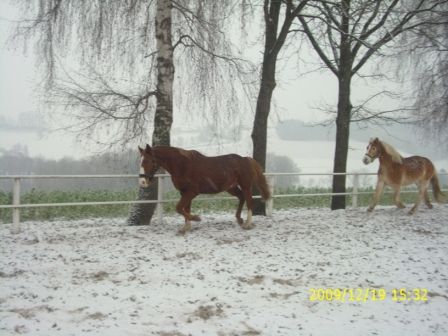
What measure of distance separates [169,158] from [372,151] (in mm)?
4827

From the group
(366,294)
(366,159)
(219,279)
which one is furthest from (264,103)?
(366,294)

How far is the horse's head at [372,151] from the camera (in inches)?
396

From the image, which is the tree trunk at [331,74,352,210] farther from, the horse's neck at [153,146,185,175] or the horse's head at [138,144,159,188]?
the horse's head at [138,144,159,188]

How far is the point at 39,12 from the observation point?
873cm

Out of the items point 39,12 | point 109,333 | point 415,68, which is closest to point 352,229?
point 109,333

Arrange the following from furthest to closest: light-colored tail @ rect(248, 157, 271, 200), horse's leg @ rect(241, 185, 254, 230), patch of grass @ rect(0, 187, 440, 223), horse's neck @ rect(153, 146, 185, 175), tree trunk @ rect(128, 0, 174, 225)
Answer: patch of grass @ rect(0, 187, 440, 223)
tree trunk @ rect(128, 0, 174, 225)
light-colored tail @ rect(248, 157, 271, 200)
horse's leg @ rect(241, 185, 254, 230)
horse's neck @ rect(153, 146, 185, 175)

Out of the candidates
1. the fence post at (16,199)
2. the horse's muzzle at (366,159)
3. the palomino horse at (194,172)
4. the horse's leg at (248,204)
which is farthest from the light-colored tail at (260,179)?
the fence post at (16,199)

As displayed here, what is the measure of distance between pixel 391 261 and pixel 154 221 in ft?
16.5

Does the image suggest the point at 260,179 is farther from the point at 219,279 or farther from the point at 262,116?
the point at 219,279

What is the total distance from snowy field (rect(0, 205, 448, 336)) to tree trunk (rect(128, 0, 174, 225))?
0.74 metres

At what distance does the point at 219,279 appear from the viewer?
5.82 metres

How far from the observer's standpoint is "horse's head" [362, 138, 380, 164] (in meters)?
10.1

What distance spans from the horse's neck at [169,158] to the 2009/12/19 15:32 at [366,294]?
3487mm

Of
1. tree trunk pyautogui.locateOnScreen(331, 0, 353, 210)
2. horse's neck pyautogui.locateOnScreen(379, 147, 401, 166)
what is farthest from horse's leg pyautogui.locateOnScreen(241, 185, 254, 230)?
tree trunk pyautogui.locateOnScreen(331, 0, 353, 210)
